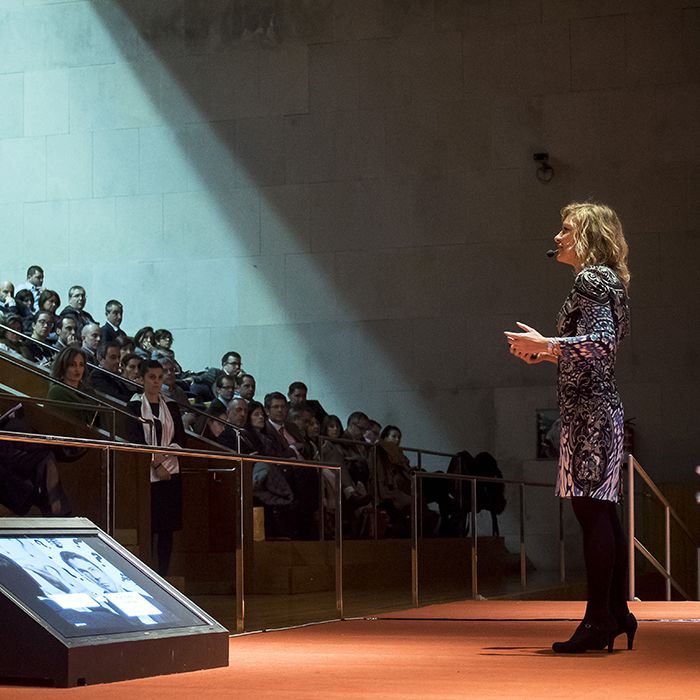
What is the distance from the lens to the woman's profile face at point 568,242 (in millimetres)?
4762

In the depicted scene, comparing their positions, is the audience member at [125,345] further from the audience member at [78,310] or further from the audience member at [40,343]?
the audience member at [40,343]

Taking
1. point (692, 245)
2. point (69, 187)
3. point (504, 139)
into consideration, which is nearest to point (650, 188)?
point (692, 245)

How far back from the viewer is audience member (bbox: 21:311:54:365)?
36.9 feet

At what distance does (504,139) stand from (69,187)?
575 cm

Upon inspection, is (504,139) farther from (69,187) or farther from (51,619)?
(51,619)

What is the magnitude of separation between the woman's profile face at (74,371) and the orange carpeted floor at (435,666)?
9.98 ft

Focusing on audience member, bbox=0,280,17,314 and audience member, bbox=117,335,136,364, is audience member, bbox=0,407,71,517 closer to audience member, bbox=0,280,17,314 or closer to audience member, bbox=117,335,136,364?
audience member, bbox=117,335,136,364

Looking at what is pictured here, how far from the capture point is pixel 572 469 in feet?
14.9

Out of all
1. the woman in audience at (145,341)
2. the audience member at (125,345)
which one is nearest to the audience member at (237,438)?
the audience member at (125,345)

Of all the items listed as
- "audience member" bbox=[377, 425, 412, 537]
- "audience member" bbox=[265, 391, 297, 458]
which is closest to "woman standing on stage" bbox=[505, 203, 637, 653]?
"audience member" bbox=[377, 425, 412, 537]

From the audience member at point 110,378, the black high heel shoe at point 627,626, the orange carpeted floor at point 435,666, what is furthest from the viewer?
the audience member at point 110,378

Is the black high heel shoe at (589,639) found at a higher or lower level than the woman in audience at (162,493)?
lower

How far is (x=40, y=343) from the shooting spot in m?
10.6

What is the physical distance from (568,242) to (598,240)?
4.5 inches
